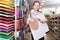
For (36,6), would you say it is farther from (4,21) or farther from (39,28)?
(4,21)

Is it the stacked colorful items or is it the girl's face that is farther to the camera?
the girl's face

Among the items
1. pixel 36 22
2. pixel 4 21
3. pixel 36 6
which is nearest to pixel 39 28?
pixel 36 22

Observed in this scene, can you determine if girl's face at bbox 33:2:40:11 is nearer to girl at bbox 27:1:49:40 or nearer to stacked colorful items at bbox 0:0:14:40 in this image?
girl at bbox 27:1:49:40

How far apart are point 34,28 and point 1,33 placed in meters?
0.79

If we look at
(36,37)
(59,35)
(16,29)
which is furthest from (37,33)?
(59,35)

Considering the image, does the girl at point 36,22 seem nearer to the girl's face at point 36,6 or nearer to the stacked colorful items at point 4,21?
the girl's face at point 36,6

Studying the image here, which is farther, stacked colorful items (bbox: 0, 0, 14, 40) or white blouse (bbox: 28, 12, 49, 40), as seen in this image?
white blouse (bbox: 28, 12, 49, 40)

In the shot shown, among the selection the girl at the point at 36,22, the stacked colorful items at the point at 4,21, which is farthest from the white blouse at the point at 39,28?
the stacked colorful items at the point at 4,21

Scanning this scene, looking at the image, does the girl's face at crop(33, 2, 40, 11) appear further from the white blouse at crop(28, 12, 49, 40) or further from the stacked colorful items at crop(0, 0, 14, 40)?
the stacked colorful items at crop(0, 0, 14, 40)

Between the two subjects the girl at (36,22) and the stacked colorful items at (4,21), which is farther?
the girl at (36,22)

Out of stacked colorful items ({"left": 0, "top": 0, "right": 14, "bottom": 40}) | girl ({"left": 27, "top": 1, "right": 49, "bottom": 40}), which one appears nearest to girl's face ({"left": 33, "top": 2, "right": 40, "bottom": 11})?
girl ({"left": 27, "top": 1, "right": 49, "bottom": 40})

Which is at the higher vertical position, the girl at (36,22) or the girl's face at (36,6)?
the girl's face at (36,6)

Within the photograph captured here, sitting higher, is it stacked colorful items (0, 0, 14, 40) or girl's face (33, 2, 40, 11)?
girl's face (33, 2, 40, 11)

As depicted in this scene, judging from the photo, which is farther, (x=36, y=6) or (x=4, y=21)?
(x=36, y=6)
